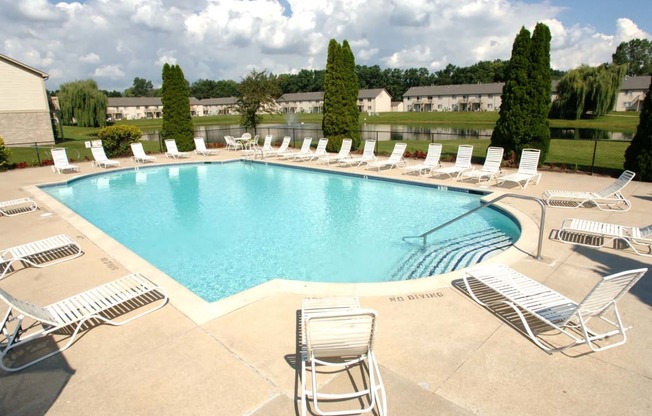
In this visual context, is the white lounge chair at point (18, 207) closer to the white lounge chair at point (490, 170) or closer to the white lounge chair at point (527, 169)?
the white lounge chair at point (490, 170)

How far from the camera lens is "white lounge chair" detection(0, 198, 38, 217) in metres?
9.47

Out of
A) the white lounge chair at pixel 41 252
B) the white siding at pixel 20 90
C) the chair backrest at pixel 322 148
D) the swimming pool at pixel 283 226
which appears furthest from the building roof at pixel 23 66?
the white lounge chair at pixel 41 252

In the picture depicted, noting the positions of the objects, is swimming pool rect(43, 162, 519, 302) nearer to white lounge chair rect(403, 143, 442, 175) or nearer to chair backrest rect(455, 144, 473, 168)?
white lounge chair rect(403, 143, 442, 175)

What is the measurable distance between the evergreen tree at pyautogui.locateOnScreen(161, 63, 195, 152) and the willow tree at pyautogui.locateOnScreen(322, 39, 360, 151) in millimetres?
7789

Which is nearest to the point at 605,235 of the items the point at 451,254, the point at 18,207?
the point at 451,254

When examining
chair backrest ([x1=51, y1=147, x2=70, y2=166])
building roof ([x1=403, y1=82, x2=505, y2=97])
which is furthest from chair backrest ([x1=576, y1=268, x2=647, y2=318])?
building roof ([x1=403, y1=82, x2=505, y2=97])

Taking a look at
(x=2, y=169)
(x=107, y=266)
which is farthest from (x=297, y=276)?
(x=2, y=169)

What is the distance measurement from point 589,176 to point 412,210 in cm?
648

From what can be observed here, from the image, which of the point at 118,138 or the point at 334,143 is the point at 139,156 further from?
the point at 334,143

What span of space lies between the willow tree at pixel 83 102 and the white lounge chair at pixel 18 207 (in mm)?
35538

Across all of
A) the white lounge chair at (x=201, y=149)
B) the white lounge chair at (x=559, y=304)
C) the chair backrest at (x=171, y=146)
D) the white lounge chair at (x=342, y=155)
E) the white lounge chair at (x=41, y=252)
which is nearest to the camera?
the white lounge chair at (x=559, y=304)

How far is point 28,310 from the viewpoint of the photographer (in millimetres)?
3781

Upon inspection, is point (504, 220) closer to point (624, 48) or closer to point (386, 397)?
point (386, 397)

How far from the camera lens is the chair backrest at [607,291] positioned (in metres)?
3.57
